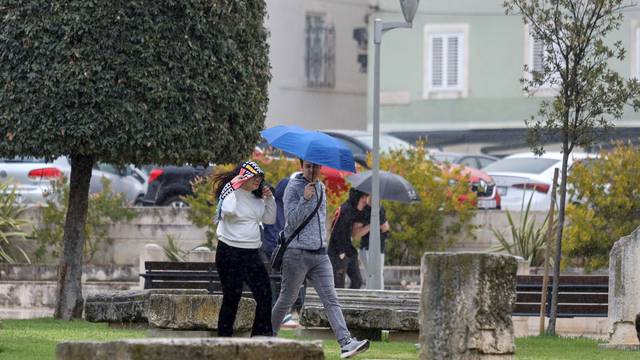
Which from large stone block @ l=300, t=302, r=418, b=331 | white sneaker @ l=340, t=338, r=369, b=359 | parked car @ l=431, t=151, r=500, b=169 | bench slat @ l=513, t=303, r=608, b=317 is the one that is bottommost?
bench slat @ l=513, t=303, r=608, b=317

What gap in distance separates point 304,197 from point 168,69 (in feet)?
15.4

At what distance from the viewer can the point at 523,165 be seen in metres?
31.6

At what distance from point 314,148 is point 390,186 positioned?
9.33 meters

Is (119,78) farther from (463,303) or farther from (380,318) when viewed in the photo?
(463,303)

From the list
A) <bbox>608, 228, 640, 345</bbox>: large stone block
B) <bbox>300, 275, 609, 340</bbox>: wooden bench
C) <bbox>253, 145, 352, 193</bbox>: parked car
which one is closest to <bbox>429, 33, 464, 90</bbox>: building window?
<bbox>253, 145, 352, 193</bbox>: parked car

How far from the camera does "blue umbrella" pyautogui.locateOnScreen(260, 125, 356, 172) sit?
1405cm

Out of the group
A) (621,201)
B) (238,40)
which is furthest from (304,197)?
(621,201)

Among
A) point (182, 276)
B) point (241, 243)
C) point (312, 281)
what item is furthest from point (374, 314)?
point (182, 276)

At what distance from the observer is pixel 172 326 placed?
1540 cm

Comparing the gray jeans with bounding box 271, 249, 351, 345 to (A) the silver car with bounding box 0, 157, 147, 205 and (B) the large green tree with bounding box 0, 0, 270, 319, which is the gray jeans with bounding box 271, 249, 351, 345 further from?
(A) the silver car with bounding box 0, 157, 147, 205

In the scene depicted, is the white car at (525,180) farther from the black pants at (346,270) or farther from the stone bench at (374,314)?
the stone bench at (374,314)

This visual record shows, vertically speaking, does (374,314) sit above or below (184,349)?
below

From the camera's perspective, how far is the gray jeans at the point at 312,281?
13.9m

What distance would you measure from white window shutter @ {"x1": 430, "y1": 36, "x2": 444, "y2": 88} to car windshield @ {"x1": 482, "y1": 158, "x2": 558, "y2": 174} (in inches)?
434
